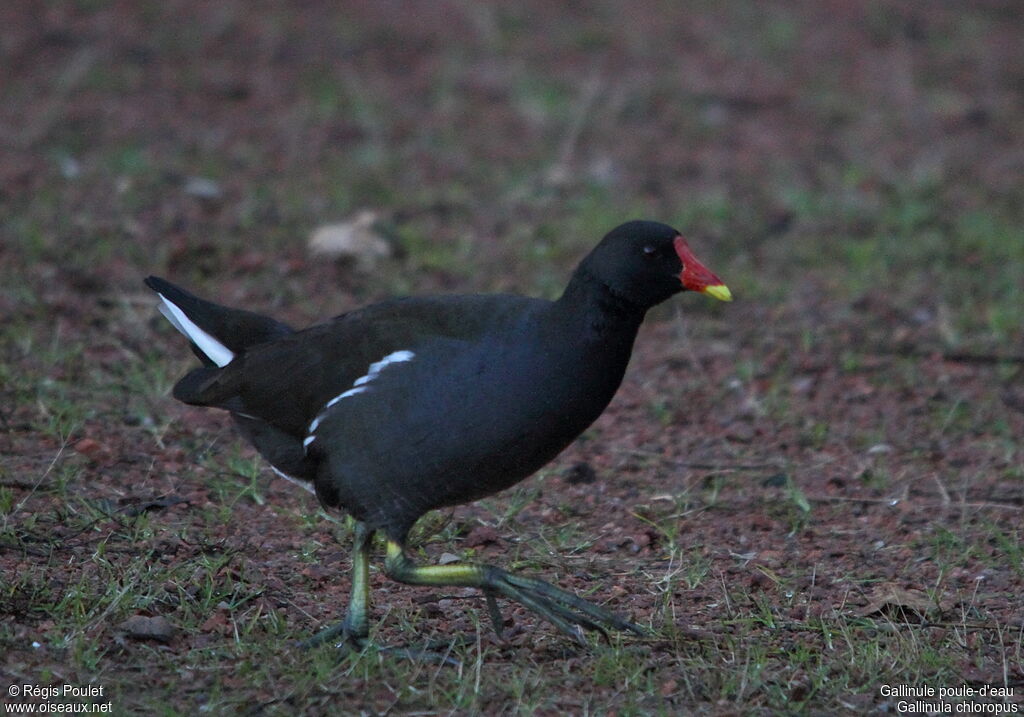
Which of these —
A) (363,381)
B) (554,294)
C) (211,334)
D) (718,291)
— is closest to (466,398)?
(363,381)

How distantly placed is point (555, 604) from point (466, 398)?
1.93ft

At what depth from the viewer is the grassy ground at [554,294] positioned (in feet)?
11.7

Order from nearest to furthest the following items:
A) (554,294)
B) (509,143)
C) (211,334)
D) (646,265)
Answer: (646,265)
(211,334)
(554,294)
(509,143)

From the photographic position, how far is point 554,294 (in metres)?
6.20

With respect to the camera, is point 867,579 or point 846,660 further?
point 867,579

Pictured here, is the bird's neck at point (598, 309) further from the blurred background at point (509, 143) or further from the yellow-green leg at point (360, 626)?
the blurred background at point (509, 143)

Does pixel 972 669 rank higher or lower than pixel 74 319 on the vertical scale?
higher

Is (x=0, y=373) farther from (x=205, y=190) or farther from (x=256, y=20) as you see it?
(x=256, y=20)

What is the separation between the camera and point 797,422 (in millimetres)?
5301

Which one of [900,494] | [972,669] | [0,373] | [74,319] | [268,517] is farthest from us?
[74,319]

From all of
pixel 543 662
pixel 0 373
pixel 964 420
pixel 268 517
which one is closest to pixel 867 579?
pixel 543 662

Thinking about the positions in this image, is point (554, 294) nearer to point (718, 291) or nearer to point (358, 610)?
point (718, 291)

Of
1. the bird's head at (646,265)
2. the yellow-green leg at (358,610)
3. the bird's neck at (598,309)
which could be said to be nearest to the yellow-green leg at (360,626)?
the yellow-green leg at (358,610)

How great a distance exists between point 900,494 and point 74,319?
10.6 ft
